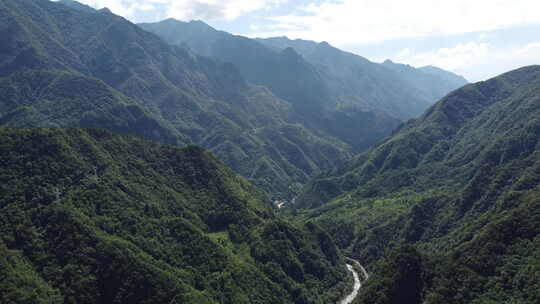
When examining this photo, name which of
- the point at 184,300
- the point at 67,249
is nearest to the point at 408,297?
the point at 184,300

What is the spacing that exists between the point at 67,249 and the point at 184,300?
5243 centimetres

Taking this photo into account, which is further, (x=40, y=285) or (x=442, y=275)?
(x=442, y=275)

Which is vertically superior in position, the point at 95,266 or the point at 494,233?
the point at 494,233

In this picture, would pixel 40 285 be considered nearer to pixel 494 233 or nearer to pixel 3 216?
pixel 3 216

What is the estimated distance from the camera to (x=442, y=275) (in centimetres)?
19475

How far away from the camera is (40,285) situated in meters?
172

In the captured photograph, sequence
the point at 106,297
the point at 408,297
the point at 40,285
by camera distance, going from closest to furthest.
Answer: the point at 40,285 → the point at 106,297 → the point at 408,297

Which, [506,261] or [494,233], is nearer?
[506,261]

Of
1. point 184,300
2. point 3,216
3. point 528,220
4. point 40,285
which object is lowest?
point 184,300

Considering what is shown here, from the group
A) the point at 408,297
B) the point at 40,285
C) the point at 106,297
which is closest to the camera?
the point at 40,285

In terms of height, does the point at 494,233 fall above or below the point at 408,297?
above

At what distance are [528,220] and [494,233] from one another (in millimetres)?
13970

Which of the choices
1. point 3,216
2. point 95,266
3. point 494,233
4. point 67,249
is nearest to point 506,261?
point 494,233

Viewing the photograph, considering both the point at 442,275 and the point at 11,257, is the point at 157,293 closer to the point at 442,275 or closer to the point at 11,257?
the point at 11,257
